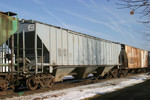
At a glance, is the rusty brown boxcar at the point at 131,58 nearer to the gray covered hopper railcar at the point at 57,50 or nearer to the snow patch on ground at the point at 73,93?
the gray covered hopper railcar at the point at 57,50

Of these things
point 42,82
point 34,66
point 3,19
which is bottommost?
point 42,82

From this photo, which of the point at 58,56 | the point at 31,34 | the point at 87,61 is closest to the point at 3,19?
the point at 31,34

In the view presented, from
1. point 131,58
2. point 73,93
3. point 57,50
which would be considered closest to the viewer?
point 73,93

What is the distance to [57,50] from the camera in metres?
11.5

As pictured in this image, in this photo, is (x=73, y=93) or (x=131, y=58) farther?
(x=131, y=58)

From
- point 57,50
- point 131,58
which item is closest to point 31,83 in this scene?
point 57,50

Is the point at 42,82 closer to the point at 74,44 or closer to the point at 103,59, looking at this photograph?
the point at 74,44

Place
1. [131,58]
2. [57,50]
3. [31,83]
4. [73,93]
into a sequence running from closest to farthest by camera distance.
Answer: [73,93]
[31,83]
[57,50]
[131,58]

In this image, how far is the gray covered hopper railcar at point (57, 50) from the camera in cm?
1033

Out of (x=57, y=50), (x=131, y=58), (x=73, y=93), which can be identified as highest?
(x=57, y=50)

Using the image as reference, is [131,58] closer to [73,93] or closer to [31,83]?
[73,93]

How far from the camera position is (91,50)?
1537 centimetres

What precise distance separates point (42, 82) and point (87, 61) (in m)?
5.18

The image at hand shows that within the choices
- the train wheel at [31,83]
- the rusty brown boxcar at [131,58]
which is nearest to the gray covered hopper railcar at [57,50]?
the train wheel at [31,83]
